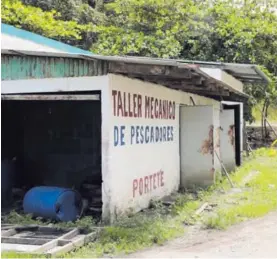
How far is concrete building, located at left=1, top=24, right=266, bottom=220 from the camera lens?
7844mm

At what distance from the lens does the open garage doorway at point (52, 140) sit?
1181 centimetres

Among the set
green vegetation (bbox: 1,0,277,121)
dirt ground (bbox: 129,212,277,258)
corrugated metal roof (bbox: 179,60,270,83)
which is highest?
green vegetation (bbox: 1,0,277,121)

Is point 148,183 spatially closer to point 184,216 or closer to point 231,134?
point 184,216

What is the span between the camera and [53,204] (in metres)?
8.08

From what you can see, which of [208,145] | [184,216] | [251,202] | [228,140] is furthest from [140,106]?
[228,140]

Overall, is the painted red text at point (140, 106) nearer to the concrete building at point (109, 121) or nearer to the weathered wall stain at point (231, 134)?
the concrete building at point (109, 121)

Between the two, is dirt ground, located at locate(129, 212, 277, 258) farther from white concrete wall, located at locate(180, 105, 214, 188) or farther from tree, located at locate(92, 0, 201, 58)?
tree, located at locate(92, 0, 201, 58)

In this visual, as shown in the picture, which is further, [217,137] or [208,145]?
[217,137]

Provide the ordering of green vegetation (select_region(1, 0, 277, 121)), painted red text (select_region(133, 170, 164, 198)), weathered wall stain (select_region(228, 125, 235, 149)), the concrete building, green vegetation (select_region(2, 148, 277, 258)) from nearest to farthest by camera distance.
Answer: green vegetation (select_region(2, 148, 277, 258)) < the concrete building < painted red text (select_region(133, 170, 164, 198)) < weathered wall stain (select_region(228, 125, 235, 149)) < green vegetation (select_region(1, 0, 277, 121))

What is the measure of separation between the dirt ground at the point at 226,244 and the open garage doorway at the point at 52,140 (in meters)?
4.67

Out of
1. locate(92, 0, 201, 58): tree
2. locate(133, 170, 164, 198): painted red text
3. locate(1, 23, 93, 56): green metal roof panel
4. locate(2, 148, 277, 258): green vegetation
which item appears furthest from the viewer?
locate(92, 0, 201, 58): tree

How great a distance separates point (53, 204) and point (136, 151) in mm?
1849

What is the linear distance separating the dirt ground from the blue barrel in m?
2.09

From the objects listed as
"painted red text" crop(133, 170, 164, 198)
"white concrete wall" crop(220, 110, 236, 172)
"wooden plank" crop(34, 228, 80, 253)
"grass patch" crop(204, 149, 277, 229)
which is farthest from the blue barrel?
"white concrete wall" crop(220, 110, 236, 172)
